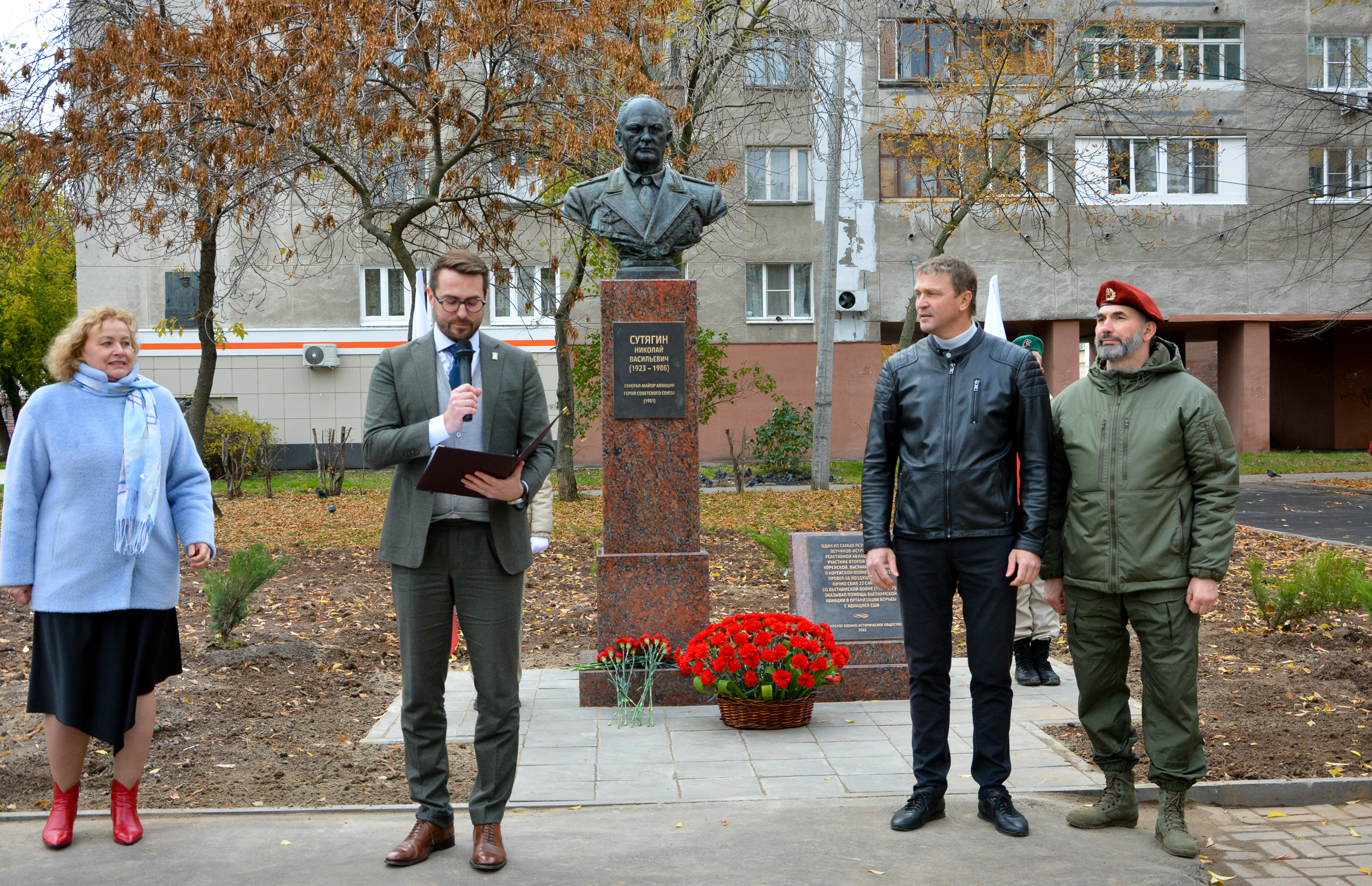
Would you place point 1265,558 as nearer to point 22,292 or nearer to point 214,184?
point 214,184

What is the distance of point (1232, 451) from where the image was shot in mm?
4172

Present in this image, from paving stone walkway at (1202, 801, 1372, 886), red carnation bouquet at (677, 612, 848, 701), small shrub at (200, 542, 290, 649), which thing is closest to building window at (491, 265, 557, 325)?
small shrub at (200, 542, 290, 649)

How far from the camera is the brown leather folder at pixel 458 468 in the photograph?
375 centimetres

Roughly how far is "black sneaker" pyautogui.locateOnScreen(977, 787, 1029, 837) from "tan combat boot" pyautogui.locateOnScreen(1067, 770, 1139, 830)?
22cm

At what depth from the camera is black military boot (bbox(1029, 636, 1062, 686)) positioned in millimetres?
6879

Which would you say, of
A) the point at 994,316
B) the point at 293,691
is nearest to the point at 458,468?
the point at 293,691

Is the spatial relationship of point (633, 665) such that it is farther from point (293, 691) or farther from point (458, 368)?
point (458, 368)

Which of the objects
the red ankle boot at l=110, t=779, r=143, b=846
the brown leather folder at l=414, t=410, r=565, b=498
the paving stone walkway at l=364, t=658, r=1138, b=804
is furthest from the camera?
the paving stone walkway at l=364, t=658, r=1138, b=804

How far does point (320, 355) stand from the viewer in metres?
25.7

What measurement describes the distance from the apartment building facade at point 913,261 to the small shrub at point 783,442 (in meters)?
2.91

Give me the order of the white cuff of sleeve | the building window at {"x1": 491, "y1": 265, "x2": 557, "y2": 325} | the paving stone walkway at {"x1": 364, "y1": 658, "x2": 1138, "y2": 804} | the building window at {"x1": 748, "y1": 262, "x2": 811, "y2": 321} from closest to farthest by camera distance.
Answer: the white cuff of sleeve, the paving stone walkway at {"x1": 364, "y1": 658, "x2": 1138, "y2": 804}, the building window at {"x1": 491, "y1": 265, "x2": 557, "y2": 325}, the building window at {"x1": 748, "y1": 262, "x2": 811, "y2": 321}

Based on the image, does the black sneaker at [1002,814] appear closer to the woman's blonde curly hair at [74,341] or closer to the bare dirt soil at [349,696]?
the bare dirt soil at [349,696]

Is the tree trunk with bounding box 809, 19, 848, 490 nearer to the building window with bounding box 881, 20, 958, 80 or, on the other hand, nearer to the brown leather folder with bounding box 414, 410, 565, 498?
the building window with bounding box 881, 20, 958, 80

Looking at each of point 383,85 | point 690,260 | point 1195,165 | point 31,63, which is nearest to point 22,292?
point 690,260
